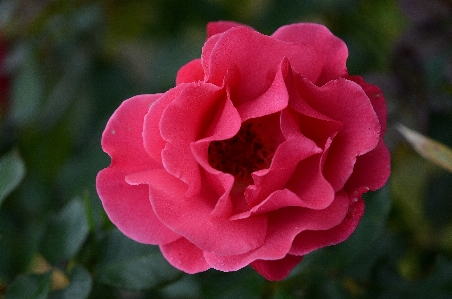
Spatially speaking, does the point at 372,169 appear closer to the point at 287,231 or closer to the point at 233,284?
the point at 287,231

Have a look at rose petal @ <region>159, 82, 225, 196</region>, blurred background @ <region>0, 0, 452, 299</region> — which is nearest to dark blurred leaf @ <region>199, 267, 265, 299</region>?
blurred background @ <region>0, 0, 452, 299</region>

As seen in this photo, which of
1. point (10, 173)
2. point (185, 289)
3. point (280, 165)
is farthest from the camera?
point (185, 289)

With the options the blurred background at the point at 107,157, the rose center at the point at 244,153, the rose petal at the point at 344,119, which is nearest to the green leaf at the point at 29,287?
the blurred background at the point at 107,157

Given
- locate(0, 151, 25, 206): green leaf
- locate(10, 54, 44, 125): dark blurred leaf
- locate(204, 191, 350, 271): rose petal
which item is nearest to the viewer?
locate(204, 191, 350, 271): rose petal

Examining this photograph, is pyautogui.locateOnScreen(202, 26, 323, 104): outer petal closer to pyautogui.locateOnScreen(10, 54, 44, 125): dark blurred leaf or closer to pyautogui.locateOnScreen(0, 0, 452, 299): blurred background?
pyautogui.locateOnScreen(0, 0, 452, 299): blurred background

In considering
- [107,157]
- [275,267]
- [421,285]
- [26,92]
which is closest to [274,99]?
[275,267]

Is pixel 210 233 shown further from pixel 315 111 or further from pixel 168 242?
pixel 315 111

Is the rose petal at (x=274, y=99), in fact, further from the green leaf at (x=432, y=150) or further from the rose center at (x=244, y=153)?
the green leaf at (x=432, y=150)

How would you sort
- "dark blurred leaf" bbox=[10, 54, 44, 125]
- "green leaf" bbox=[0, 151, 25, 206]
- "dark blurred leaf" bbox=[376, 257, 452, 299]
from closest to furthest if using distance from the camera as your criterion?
"green leaf" bbox=[0, 151, 25, 206], "dark blurred leaf" bbox=[376, 257, 452, 299], "dark blurred leaf" bbox=[10, 54, 44, 125]
